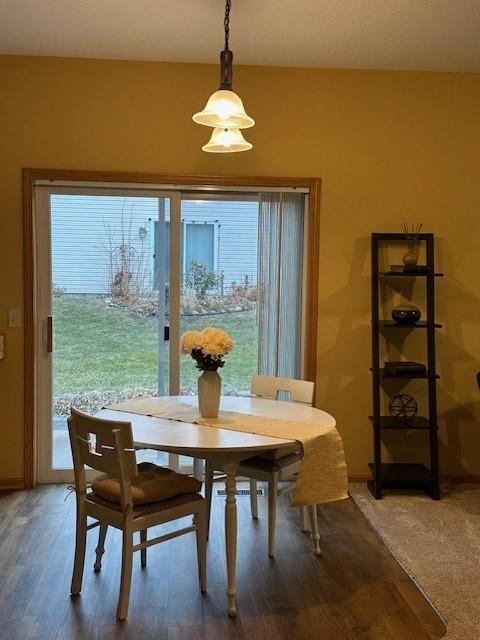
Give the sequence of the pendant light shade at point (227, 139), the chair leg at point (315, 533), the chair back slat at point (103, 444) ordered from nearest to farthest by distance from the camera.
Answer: the chair back slat at point (103, 444) → the pendant light shade at point (227, 139) → the chair leg at point (315, 533)

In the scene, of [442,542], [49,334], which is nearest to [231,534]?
[442,542]

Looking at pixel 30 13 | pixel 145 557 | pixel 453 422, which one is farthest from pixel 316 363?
pixel 30 13

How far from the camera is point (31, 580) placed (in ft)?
9.09

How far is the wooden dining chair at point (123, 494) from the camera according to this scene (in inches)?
94.4

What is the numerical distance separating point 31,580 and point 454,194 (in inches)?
134

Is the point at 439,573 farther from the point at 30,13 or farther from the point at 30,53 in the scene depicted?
the point at 30,53

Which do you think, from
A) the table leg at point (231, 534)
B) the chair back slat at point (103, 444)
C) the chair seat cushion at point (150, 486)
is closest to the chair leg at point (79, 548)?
the chair seat cushion at point (150, 486)

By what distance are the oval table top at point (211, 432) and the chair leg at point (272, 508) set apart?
0.31 metres

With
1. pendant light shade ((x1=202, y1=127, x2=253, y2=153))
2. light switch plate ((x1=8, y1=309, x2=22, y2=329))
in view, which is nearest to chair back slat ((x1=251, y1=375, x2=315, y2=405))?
pendant light shade ((x1=202, y1=127, x2=253, y2=153))

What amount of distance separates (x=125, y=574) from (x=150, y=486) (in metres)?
0.35

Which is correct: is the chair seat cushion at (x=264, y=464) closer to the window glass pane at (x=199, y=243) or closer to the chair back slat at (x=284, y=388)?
the chair back slat at (x=284, y=388)

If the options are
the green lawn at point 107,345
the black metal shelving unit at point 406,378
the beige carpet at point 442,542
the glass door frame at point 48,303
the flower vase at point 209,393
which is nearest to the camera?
the beige carpet at point 442,542

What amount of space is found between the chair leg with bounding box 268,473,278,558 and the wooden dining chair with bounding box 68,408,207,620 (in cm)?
42

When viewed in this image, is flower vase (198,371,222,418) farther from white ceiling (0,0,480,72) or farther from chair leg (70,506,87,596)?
white ceiling (0,0,480,72)
